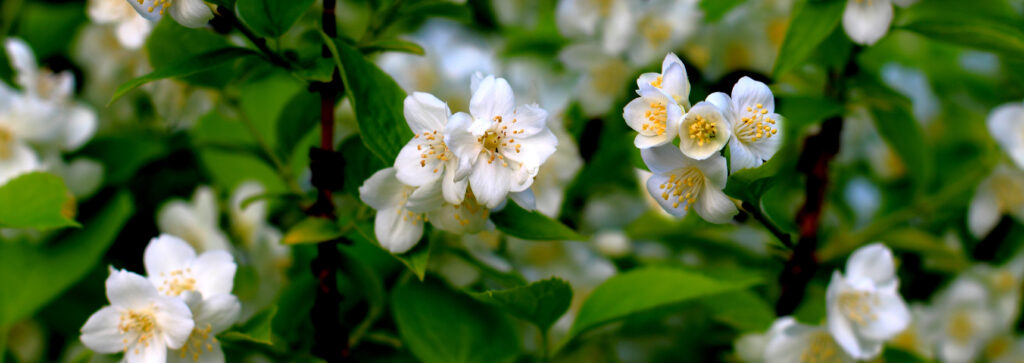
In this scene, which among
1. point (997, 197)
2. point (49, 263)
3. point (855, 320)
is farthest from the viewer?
point (997, 197)

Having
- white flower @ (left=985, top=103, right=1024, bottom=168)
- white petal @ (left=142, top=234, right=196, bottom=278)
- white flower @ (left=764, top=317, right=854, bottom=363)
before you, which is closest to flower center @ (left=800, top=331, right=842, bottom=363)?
white flower @ (left=764, top=317, right=854, bottom=363)

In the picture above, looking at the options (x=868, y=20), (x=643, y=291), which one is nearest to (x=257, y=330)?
(x=643, y=291)

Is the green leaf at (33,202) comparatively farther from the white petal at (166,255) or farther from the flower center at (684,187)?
the flower center at (684,187)

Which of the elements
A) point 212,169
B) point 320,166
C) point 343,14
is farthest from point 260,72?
point 343,14

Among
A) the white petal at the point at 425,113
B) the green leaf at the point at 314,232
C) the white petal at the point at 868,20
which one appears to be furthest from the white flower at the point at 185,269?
the white petal at the point at 868,20

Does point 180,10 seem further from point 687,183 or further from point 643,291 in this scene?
point 643,291

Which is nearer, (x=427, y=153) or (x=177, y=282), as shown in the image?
(x=427, y=153)

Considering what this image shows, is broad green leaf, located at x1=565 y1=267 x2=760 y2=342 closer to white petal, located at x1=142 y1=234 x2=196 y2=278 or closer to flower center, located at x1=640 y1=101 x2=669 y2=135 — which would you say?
flower center, located at x1=640 y1=101 x2=669 y2=135
